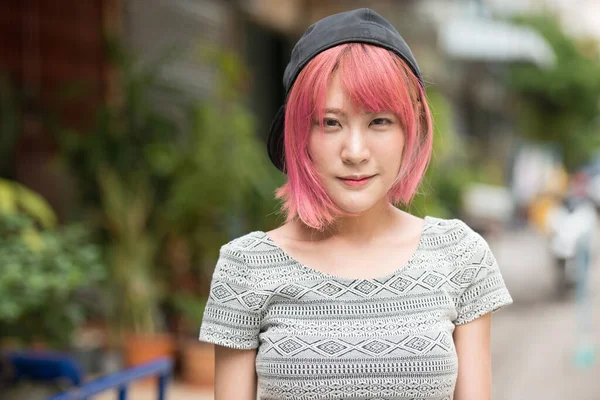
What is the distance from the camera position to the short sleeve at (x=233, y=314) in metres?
1.68

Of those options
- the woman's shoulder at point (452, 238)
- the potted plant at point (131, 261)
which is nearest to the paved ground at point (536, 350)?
the potted plant at point (131, 261)

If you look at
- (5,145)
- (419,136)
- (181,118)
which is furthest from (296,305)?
(181,118)

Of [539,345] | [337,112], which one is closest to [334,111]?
[337,112]

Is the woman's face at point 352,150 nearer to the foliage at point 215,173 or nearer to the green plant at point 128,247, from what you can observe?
the foliage at point 215,173

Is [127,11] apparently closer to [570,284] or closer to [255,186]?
[255,186]

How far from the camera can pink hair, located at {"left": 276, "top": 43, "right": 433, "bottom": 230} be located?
63.6 inches

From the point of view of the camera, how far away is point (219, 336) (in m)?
1.67

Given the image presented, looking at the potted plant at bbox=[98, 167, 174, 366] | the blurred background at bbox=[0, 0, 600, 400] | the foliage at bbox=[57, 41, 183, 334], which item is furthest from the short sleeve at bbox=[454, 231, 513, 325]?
the potted plant at bbox=[98, 167, 174, 366]

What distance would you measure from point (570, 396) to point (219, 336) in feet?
17.5

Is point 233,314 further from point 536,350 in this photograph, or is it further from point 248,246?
point 536,350

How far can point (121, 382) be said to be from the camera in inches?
104

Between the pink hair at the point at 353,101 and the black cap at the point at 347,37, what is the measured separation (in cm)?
1

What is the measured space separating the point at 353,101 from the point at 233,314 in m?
0.46

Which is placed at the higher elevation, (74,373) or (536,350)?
(74,373)
